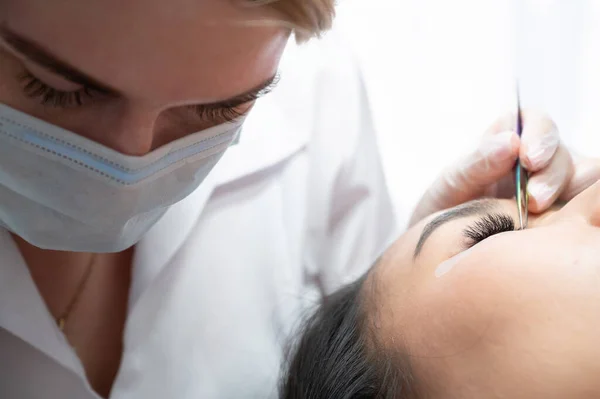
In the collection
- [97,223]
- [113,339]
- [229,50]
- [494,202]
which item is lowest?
[113,339]

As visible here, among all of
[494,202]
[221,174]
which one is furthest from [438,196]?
[221,174]

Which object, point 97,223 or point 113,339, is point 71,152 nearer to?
point 97,223

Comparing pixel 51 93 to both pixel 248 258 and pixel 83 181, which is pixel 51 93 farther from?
pixel 248 258

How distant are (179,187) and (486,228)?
1.23ft

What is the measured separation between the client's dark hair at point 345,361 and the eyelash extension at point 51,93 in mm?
440

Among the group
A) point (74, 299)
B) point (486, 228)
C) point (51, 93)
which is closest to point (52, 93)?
point (51, 93)

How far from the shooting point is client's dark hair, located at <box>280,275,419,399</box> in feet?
2.34

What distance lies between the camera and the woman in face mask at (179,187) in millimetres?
510

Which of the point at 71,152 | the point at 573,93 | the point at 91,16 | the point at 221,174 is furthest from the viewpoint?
the point at 573,93

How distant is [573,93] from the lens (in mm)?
1331

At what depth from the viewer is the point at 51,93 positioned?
1.79 feet

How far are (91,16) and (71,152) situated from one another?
0.15 meters

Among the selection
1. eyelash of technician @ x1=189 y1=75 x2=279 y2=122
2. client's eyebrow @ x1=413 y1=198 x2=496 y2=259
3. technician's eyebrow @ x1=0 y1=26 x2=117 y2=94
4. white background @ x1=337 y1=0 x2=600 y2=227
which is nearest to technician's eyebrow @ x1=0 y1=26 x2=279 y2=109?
technician's eyebrow @ x1=0 y1=26 x2=117 y2=94

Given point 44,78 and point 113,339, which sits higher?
point 44,78
